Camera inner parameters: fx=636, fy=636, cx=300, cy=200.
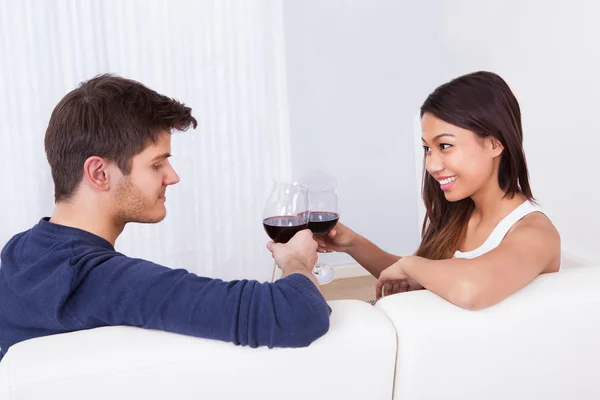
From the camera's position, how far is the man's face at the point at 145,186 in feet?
4.81

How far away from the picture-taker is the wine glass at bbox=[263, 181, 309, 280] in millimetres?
1563

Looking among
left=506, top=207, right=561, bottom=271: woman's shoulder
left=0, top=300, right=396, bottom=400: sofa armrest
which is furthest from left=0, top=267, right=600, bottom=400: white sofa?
left=506, top=207, right=561, bottom=271: woman's shoulder

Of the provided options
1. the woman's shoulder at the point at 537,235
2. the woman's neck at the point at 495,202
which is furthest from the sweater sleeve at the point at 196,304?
the woman's neck at the point at 495,202

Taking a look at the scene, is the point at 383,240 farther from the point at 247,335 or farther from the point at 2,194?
the point at 247,335

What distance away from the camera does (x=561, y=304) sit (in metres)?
1.11

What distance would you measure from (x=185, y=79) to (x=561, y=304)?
3338 millimetres

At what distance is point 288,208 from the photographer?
157cm

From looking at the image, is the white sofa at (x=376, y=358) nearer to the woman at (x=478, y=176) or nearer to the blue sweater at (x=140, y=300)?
the blue sweater at (x=140, y=300)

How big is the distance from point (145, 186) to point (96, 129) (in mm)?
169

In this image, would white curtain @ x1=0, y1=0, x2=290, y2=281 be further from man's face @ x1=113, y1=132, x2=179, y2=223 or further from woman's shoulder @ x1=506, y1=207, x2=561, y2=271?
woman's shoulder @ x1=506, y1=207, x2=561, y2=271

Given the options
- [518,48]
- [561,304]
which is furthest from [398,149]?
[561,304]

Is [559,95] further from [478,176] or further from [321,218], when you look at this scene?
[321,218]

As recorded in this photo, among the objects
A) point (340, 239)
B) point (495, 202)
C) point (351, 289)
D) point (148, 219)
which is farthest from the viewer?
point (351, 289)

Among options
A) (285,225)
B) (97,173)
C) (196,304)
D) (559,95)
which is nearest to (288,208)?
(285,225)
